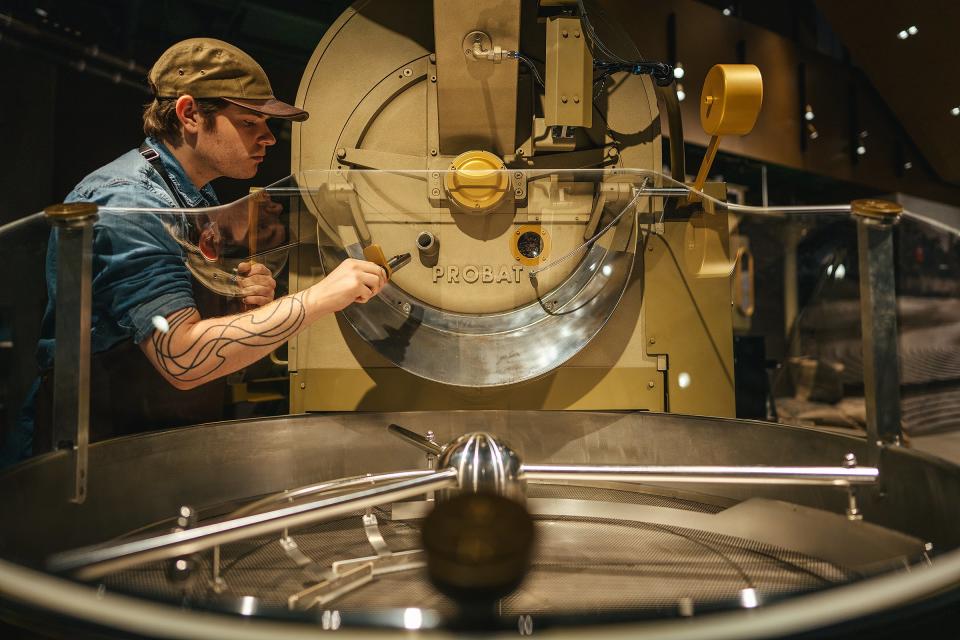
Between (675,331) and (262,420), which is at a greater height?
(675,331)

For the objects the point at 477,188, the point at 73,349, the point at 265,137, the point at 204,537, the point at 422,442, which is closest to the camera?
the point at 204,537

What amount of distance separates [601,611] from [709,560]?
1.03 feet

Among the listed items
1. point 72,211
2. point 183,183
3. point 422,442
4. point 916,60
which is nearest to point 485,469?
point 422,442

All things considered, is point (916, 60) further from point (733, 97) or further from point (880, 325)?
point (880, 325)

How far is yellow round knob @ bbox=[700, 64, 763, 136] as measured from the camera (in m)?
0.96

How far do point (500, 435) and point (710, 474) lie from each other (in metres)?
0.36

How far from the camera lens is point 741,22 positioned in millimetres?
1895

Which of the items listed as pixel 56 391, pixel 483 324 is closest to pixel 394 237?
pixel 483 324

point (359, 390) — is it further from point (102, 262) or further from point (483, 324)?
point (102, 262)

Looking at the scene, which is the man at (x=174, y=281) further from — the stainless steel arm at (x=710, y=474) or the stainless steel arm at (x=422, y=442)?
the stainless steel arm at (x=710, y=474)

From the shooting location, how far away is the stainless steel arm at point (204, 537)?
0.44 m

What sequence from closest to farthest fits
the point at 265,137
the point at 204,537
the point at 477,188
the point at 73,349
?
1. the point at 204,537
2. the point at 73,349
3. the point at 477,188
4. the point at 265,137

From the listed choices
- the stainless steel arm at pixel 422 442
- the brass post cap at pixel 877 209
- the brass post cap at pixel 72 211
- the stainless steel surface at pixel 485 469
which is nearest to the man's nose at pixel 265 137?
the brass post cap at pixel 72 211

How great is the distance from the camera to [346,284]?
0.85 meters
